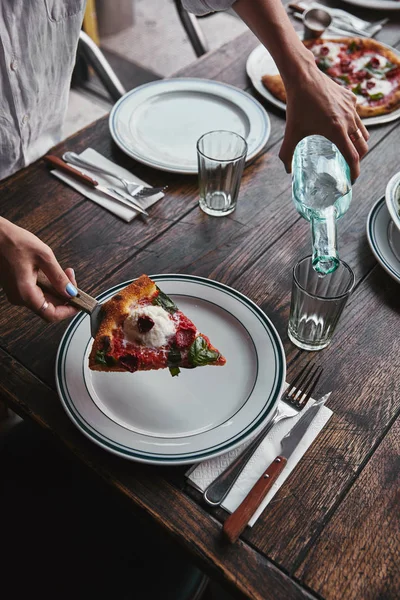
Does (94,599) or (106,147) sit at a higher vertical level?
(106,147)

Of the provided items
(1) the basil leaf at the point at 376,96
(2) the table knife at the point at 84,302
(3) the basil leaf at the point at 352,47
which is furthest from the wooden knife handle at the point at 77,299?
(3) the basil leaf at the point at 352,47

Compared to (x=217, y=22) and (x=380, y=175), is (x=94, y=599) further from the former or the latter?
(x=217, y=22)

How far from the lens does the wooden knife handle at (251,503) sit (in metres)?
0.85

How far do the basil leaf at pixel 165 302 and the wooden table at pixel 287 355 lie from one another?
180 mm

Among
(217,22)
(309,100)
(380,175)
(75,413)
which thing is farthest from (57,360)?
(217,22)

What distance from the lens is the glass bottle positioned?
1.10 metres

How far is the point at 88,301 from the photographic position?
102 centimetres

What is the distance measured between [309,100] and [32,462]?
1021mm

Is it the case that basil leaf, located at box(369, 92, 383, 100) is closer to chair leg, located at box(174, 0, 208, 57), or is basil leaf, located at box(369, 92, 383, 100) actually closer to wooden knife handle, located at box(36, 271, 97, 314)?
chair leg, located at box(174, 0, 208, 57)

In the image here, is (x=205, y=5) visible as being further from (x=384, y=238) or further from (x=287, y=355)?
(x=287, y=355)

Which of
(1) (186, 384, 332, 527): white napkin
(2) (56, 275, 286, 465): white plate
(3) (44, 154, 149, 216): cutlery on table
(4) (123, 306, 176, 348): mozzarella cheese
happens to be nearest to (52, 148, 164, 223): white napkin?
(3) (44, 154, 149, 216): cutlery on table

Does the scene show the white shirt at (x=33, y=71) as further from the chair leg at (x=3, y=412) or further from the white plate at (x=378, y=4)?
the white plate at (x=378, y=4)

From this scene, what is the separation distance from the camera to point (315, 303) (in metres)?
1.04

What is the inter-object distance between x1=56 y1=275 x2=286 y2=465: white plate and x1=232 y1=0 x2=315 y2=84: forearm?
58cm
